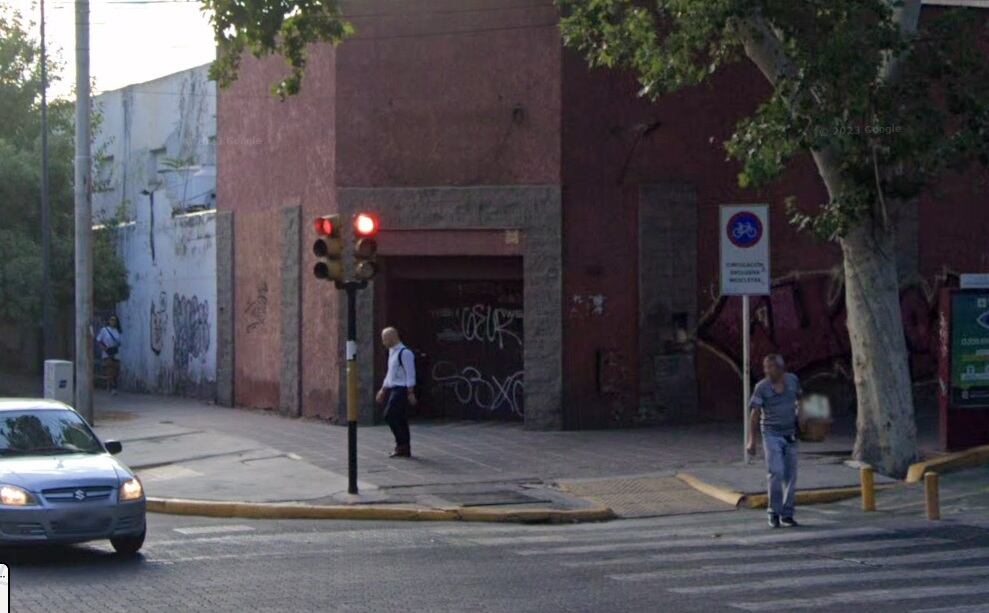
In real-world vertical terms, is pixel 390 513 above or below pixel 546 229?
below

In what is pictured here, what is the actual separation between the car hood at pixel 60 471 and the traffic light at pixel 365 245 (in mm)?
4700

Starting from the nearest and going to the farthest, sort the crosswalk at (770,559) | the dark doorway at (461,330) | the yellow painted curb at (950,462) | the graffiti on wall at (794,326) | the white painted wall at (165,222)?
1. the crosswalk at (770,559)
2. the yellow painted curb at (950,462)
3. the graffiti on wall at (794,326)
4. the dark doorway at (461,330)
5. the white painted wall at (165,222)

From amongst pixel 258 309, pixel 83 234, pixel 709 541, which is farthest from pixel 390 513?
pixel 258 309

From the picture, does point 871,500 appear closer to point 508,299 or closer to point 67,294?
point 508,299

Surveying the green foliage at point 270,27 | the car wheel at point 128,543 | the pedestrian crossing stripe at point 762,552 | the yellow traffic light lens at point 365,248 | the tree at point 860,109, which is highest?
the green foliage at point 270,27

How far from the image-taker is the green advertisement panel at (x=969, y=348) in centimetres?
1906

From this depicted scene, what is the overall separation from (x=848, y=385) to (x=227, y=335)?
12.0 meters

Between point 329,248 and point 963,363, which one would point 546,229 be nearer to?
point 329,248

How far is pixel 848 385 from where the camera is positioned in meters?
24.3

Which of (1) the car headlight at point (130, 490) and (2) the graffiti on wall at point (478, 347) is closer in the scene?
(1) the car headlight at point (130, 490)

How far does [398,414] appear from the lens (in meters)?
19.7

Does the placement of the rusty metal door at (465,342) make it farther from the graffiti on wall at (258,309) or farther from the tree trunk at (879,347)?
the tree trunk at (879,347)

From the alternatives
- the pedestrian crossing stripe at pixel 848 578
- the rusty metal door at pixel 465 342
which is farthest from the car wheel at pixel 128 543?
the rusty metal door at pixel 465 342

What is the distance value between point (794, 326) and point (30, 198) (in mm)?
19317
